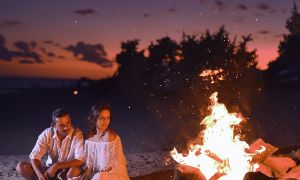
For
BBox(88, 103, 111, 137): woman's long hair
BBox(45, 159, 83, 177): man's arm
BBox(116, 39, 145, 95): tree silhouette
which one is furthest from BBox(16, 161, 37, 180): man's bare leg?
BBox(116, 39, 145, 95): tree silhouette

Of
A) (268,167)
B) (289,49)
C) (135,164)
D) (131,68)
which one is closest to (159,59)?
(131,68)

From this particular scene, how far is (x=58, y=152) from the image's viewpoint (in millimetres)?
5973

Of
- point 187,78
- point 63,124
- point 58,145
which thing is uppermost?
point 187,78

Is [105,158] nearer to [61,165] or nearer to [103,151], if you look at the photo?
[103,151]

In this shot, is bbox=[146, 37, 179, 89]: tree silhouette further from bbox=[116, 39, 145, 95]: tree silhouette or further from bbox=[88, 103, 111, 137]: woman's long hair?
bbox=[88, 103, 111, 137]: woman's long hair

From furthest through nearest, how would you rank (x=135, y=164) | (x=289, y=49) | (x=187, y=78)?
(x=289, y=49), (x=187, y=78), (x=135, y=164)

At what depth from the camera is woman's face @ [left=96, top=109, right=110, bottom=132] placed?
562 cm

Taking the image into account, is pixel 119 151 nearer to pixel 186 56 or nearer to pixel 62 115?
pixel 62 115

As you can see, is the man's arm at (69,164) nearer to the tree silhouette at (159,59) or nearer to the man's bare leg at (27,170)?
the man's bare leg at (27,170)

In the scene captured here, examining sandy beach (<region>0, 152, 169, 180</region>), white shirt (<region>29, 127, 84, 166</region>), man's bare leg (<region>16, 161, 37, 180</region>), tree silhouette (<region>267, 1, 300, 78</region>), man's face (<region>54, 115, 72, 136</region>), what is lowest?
sandy beach (<region>0, 152, 169, 180</region>)

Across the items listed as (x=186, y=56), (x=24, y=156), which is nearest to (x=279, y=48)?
(x=186, y=56)

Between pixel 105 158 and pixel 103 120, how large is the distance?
0.50 metres

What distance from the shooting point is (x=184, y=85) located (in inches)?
575

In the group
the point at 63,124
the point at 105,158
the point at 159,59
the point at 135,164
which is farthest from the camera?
the point at 159,59
